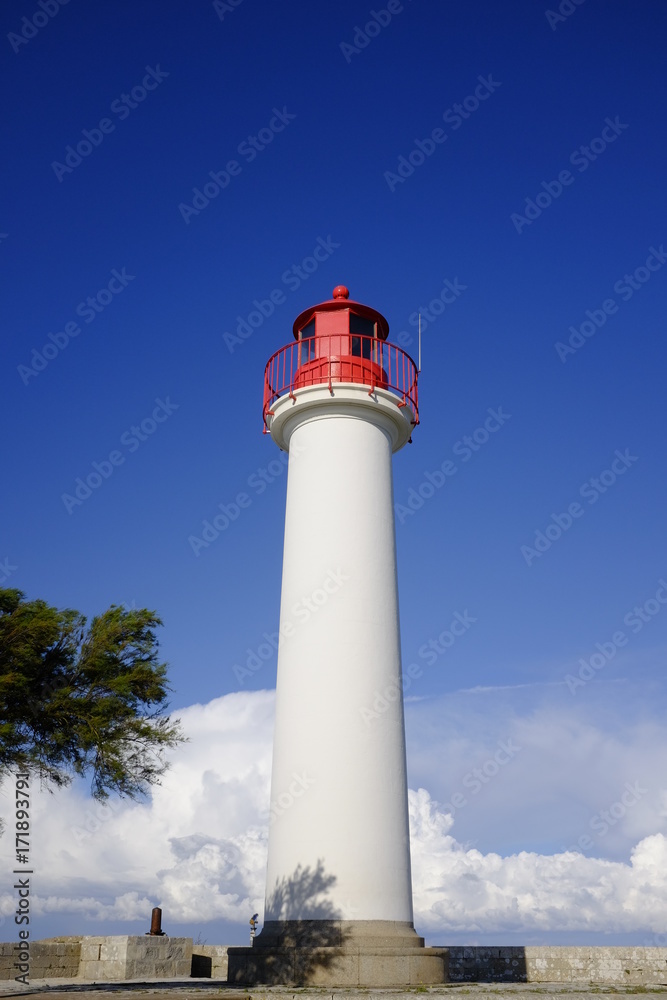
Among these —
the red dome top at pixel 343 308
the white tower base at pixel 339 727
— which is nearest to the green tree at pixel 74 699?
the white tower base at pixel 339 727

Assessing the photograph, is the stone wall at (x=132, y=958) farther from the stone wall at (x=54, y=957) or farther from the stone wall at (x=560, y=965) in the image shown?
the stone wall at (x=560, y=965)

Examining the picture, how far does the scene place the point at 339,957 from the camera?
14250 millimetres

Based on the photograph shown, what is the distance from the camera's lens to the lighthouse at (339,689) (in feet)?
48.8

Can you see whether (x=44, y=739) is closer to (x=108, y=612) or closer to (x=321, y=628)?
(x=108, y=612)

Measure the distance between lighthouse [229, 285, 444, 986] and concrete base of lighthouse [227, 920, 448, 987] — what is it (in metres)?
0.02

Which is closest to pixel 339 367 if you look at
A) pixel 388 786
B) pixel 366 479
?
pixel 366 479

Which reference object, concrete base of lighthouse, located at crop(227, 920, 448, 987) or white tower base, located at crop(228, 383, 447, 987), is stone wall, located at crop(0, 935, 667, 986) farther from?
white tower base, located at crop(228, 383, 447, 987)

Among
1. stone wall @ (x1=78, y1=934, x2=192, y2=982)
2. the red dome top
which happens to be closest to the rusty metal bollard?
stone wall @ (x1=78, y1=934, x2=192, y2=982)

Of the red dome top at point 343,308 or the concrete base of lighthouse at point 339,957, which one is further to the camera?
the red dome top at point 343,308

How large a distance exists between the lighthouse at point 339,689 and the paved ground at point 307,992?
88 cm

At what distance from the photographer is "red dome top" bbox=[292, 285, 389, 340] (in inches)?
767

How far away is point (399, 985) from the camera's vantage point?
14.1 m

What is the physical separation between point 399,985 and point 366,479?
9.10 m

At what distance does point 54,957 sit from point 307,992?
316 inches
